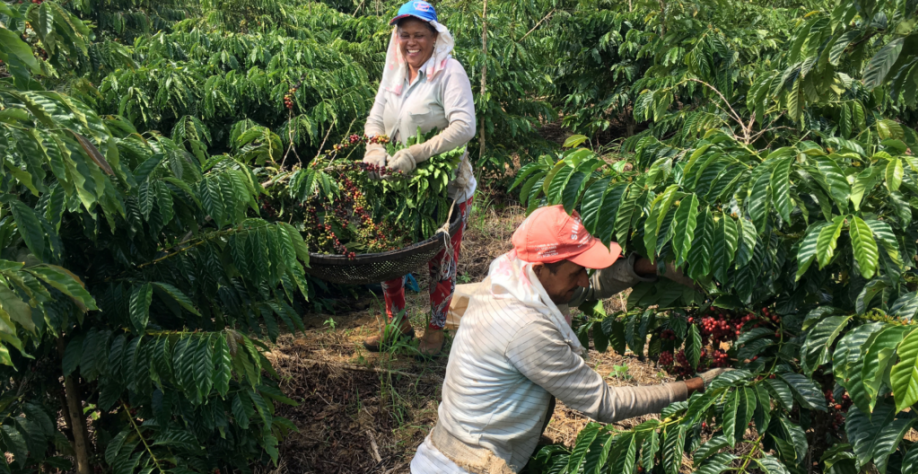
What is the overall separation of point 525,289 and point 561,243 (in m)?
0.18

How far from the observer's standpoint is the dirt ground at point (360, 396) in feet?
9.96

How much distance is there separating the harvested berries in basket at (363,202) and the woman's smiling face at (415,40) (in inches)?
14.8

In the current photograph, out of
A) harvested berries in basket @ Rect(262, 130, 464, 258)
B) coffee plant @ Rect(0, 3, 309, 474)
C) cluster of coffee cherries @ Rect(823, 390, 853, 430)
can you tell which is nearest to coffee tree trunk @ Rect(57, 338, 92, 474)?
coffee plant @ Rect(0, 3, 309, 474)

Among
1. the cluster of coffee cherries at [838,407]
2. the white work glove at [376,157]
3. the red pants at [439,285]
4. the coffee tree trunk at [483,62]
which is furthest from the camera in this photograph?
the coffee tree trunk at [483,62]

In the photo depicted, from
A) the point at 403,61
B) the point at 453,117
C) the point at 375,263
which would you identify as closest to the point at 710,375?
the point at 375,263

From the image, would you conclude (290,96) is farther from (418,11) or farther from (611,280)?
(611,280)

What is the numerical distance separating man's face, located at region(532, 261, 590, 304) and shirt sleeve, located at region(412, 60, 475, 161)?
137cm

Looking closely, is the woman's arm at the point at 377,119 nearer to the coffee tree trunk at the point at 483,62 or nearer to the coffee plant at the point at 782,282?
Answer: the coffee plant at the point at 782,282

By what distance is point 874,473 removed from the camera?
1.93 m

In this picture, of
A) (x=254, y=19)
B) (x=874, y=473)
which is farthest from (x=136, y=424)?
(x=254, y=19)

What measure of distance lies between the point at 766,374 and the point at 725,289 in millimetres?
262

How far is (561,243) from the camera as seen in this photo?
2004mm

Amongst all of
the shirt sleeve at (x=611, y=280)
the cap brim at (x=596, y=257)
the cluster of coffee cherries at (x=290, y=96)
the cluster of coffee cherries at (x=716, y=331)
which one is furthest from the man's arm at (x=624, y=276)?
the cluster of coffee cherries at (x=290, y=96)

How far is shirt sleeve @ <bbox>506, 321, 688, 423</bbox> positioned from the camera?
6.57 ft
